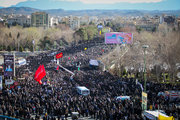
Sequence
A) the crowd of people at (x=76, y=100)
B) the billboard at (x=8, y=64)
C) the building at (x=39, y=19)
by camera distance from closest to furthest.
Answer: the crowd of people at (x=76, y=100) < the billboard at (x=8, y=64) < the building at (x=39, y=19)

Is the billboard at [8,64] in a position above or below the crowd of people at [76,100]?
above

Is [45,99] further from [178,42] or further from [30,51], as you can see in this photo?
[30,51]

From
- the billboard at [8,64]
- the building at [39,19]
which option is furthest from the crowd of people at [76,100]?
the building at [39,19]

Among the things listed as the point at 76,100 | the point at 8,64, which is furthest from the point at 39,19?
the point at 76,100

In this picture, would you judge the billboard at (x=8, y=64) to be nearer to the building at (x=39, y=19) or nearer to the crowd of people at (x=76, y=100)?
the crowd of people at (x=76, y=100)

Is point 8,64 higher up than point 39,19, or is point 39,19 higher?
point 39,19

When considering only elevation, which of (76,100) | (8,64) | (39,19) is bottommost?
(76,100)

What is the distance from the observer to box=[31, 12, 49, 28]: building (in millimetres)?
124750

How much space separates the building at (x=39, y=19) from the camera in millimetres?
124750

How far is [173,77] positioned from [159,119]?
17476 millimetres

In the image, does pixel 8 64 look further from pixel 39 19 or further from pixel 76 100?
pixel 39 19

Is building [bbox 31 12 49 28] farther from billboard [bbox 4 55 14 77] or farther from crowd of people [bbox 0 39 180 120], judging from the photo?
billboard [bbox 4 55 14 77]

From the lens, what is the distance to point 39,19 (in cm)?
12606

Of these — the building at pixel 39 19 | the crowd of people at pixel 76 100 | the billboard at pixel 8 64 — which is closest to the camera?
the crowd of people at pixel 76 100
